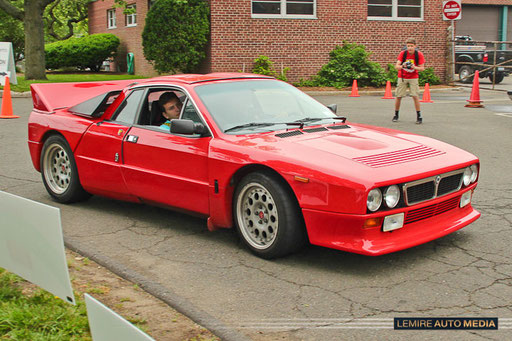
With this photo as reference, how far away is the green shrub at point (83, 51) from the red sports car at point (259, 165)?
83.9 ft

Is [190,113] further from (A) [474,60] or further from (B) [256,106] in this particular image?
(A) [474,60]

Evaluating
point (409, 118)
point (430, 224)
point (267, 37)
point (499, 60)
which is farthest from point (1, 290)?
point (499, 60)

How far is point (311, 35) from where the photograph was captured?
2308 centimetres

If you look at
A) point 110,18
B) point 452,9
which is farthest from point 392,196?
point 110,18

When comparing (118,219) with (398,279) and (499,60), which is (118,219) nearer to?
(398,279)

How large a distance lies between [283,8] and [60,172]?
17266mm

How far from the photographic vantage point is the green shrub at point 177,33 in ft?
70.7

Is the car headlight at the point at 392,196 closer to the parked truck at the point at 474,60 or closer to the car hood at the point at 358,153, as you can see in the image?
the car hood at the point at 358,153

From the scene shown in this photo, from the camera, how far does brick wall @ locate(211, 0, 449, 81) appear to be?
22184 millimetres

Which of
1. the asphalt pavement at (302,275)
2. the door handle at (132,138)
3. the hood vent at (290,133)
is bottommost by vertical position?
the asphalt pavement at (302,275)

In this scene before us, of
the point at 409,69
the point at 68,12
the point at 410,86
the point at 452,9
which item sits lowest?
the point at 410,86

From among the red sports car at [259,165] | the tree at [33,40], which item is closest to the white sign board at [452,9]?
the tree at [33,40]

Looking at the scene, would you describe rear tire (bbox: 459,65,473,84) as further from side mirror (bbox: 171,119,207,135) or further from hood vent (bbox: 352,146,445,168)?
side mirror (bbox: 171,119,207,135)

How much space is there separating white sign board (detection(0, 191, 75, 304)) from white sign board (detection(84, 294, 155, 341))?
111cm
